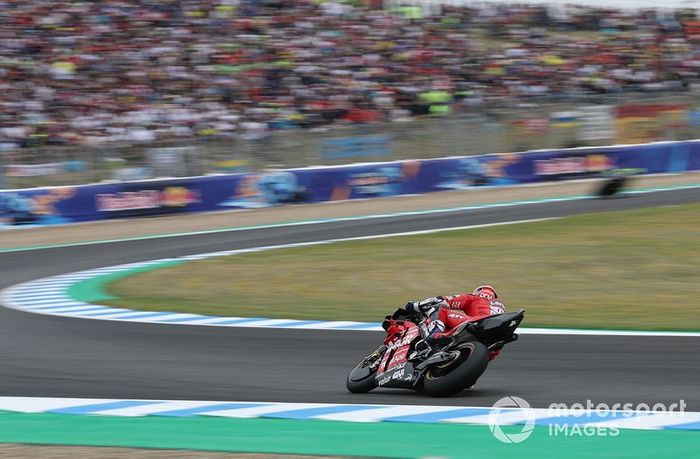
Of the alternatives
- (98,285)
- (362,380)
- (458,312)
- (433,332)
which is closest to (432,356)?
(433,332)

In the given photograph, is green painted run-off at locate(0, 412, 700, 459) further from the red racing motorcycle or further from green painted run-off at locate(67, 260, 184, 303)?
green painted run-off at locate(67, 260, 184, 303)

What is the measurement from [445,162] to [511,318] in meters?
18.5

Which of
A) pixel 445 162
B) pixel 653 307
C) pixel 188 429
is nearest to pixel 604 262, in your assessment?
pixel 653 307

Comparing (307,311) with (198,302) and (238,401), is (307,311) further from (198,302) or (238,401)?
(238,401)

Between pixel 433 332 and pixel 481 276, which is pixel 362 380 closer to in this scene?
pixel 433 332

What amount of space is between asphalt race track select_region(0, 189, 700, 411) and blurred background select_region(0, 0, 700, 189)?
10.7 metres

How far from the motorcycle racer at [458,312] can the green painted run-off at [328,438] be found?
668mm

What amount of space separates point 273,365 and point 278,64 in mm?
18256

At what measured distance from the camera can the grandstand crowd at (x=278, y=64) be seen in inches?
936

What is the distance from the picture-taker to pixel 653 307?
1130cm

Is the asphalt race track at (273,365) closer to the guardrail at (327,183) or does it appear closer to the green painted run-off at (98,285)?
the green painted run-off at (98,285)

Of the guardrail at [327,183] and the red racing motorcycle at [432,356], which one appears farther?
the guardrail at [327,183]

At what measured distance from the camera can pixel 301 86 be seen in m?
25.8

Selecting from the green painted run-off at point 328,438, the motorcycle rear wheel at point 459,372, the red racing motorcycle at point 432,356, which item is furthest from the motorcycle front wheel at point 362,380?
the green painted run-off at point 328,438
